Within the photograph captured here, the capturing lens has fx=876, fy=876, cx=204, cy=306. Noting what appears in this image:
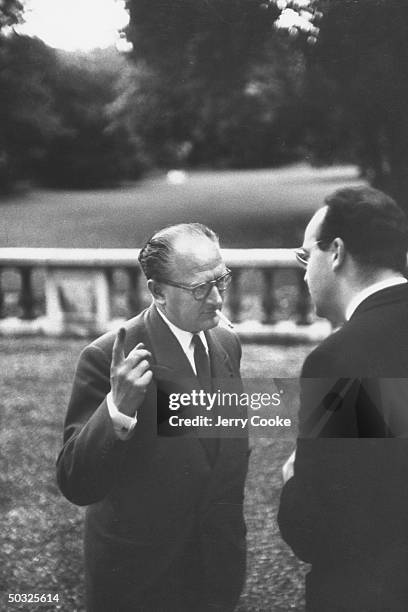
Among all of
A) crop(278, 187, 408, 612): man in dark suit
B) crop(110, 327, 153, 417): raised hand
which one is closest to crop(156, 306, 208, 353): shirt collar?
crop(110, 327, 153, 417): raised hand

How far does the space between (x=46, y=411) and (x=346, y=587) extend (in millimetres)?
1014

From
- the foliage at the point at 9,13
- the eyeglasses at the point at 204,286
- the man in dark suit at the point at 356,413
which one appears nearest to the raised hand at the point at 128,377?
the eyeglasses at the point at 204,286

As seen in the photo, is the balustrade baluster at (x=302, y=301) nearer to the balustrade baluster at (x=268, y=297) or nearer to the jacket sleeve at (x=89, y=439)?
the balustrade baluster at (x=268, y=297)

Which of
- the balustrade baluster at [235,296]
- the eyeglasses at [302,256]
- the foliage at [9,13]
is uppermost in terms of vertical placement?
the foliage at [9,13]

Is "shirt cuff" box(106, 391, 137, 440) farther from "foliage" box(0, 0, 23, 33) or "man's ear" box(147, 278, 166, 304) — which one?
"foliage" box(0, 0, 23, 33)

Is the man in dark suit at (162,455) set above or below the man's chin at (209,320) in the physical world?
below

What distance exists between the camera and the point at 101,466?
2.46 meters

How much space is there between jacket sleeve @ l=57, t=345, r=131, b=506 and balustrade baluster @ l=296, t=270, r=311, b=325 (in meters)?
0.57

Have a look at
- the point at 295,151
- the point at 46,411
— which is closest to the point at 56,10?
the point at 295,151

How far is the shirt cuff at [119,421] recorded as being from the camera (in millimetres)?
2416

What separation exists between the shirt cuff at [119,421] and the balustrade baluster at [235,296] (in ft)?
1.37

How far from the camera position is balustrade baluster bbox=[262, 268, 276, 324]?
2537 mm

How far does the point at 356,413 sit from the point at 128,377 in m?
0.65

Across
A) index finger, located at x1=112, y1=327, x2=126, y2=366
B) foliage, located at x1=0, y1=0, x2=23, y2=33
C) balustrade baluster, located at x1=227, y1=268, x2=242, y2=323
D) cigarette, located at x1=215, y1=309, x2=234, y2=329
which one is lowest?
index finger, located at x1=112, y1=327, x2=126, y2=366
